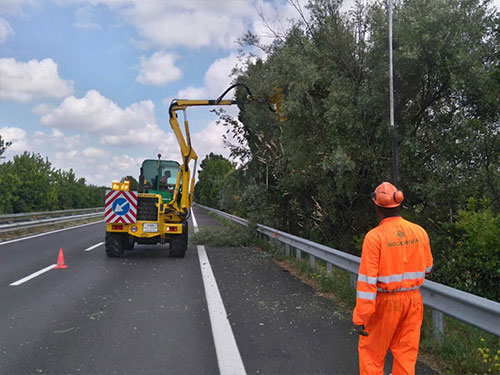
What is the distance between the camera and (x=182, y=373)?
392cm

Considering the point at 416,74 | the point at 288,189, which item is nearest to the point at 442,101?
the point at 416,74

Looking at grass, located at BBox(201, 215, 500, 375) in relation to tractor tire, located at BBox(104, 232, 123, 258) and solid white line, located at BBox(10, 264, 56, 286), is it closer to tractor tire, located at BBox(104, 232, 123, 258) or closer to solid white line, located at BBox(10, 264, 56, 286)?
solid white line, located at BBox(10, 264, 56, 286)

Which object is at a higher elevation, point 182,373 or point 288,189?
point 288,189

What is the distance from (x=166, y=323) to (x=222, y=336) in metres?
0.92

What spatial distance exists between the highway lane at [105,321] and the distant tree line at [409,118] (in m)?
3.93

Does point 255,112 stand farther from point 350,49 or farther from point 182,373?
point 182,373

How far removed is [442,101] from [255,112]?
5.90 m

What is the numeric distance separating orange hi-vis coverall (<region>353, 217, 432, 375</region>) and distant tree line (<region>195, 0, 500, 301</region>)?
326cm

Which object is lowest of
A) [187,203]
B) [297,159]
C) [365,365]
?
[365,365]

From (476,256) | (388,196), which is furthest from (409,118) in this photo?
(388,196)

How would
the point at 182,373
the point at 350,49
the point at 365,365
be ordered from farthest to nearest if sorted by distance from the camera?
the point at 350,49 < the point at 182,373 < the point at 365,365

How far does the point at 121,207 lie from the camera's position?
37.1 feet

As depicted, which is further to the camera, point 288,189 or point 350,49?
point 288,189

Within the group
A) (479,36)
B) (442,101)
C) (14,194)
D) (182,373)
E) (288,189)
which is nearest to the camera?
(182,373)
